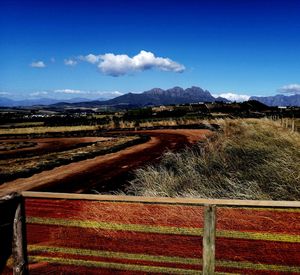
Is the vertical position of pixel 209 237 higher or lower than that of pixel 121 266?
higher

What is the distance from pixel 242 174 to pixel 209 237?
4.71 metres

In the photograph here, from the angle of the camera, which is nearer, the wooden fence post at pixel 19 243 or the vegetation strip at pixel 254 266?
the wooden fence post at pixel 19 243

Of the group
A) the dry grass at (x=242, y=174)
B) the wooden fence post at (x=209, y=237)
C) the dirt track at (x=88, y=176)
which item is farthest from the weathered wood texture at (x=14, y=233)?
the dirt track at (x=88, y=176)

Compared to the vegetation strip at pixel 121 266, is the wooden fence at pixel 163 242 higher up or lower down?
higher up

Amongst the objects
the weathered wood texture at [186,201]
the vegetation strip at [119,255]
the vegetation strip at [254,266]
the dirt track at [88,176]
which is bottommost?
the dirt track at [88,176]

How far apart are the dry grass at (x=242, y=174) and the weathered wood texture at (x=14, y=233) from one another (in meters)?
3.96

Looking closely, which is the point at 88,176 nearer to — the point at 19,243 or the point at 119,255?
the point at 119,255

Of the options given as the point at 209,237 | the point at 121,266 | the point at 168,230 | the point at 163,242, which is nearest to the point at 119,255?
the point at 121,266

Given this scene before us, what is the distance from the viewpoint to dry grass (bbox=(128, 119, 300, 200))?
764 centimetres

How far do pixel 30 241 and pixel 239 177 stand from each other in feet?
15.6

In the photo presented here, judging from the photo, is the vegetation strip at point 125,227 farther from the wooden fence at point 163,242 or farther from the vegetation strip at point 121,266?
the vegetation strip at point 121,266

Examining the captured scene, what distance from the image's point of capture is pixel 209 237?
436 centimetres

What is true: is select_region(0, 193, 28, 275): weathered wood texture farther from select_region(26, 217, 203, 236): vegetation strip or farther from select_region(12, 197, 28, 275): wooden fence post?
select_region(26, 217, 203, 236): vegetation strip

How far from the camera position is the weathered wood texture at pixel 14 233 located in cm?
451
